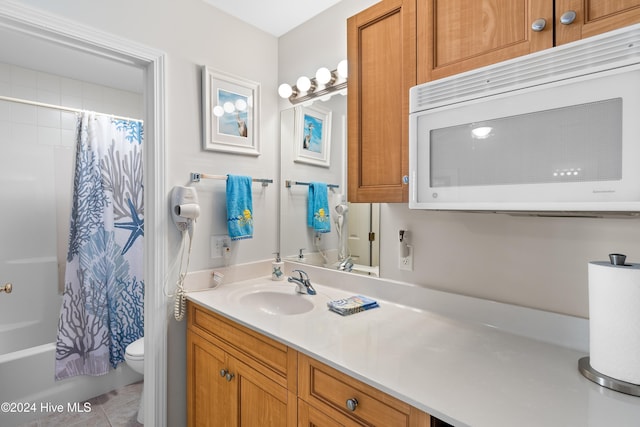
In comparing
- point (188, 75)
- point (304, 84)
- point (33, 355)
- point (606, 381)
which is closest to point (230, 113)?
point (188, 75)

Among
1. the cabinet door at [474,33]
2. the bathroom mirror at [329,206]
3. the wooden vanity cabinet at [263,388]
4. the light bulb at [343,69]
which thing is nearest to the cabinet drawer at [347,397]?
the wooden vanity cabinet at [263,388]

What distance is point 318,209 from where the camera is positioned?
1.88 meters

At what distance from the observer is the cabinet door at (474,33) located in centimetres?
86

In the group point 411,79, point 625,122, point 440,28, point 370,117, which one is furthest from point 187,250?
point 625,122

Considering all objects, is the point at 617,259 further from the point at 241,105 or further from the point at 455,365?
the point at 241,105

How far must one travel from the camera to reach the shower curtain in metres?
2.24

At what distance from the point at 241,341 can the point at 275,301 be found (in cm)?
44

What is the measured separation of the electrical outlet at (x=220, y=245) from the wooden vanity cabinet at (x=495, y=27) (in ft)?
4.29

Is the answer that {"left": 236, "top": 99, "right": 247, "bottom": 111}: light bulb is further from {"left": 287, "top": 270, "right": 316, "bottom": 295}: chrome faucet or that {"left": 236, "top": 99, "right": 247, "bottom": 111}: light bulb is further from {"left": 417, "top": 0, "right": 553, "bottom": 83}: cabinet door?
{"left": 417, "top": 0, "right": 553, "bottom": 83}: cabinet door

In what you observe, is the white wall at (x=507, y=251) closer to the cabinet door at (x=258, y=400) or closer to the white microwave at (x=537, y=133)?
the white microwave at (x=537, y=133)

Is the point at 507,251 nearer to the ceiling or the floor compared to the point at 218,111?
nearer to the floor

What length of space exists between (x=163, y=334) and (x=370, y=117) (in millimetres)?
1434

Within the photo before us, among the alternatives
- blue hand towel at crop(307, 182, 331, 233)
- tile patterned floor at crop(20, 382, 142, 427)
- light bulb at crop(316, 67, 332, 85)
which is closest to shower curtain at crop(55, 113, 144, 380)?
tile patterned floor at crop(20, 382, 142, 427)

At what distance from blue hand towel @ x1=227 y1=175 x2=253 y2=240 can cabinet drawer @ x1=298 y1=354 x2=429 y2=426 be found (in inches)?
36.3
